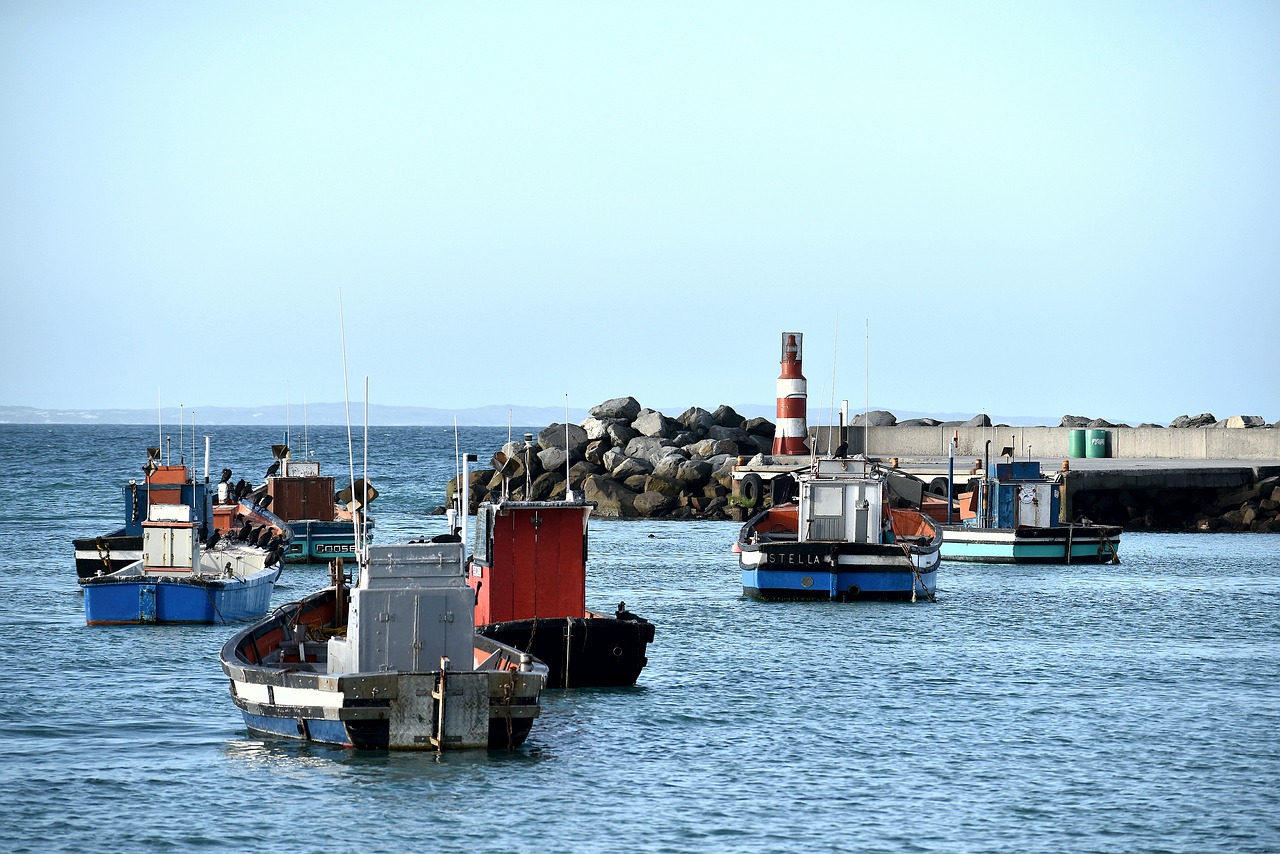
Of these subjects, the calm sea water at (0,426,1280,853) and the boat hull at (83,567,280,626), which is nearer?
the calm sea water at (0,426,1280,853)

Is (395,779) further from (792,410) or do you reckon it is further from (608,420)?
(608,420)

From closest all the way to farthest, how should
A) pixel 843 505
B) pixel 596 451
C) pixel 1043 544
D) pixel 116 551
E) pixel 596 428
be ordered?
pixel 843 505, pixel 116 551, pixel 1043 544, pixel 596 451, pixel 596 428

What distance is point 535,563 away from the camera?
21.6 m

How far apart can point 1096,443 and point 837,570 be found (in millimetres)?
30259

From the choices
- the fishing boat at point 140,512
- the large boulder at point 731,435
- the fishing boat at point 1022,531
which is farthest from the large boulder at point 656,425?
the fishing boat at point 140,512

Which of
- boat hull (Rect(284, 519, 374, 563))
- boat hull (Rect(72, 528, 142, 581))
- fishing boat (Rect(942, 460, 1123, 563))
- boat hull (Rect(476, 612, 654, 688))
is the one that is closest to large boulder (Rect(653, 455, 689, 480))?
fishing boat (Rect(942, 460, 1123, 563))

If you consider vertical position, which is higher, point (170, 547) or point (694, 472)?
point (694, 472)

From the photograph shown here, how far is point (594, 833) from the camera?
47.5 ft

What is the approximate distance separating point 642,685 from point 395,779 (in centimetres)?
664

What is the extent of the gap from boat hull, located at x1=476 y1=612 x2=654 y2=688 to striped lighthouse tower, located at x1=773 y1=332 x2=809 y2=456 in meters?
30.1

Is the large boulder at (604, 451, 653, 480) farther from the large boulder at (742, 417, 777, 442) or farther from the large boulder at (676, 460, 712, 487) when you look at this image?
the large boulder at (742, 417, 777, 442)

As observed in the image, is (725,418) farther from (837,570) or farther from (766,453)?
(837,570)

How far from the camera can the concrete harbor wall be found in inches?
2307

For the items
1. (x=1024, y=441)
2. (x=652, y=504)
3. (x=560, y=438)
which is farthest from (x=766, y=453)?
(x=560, y=438)
